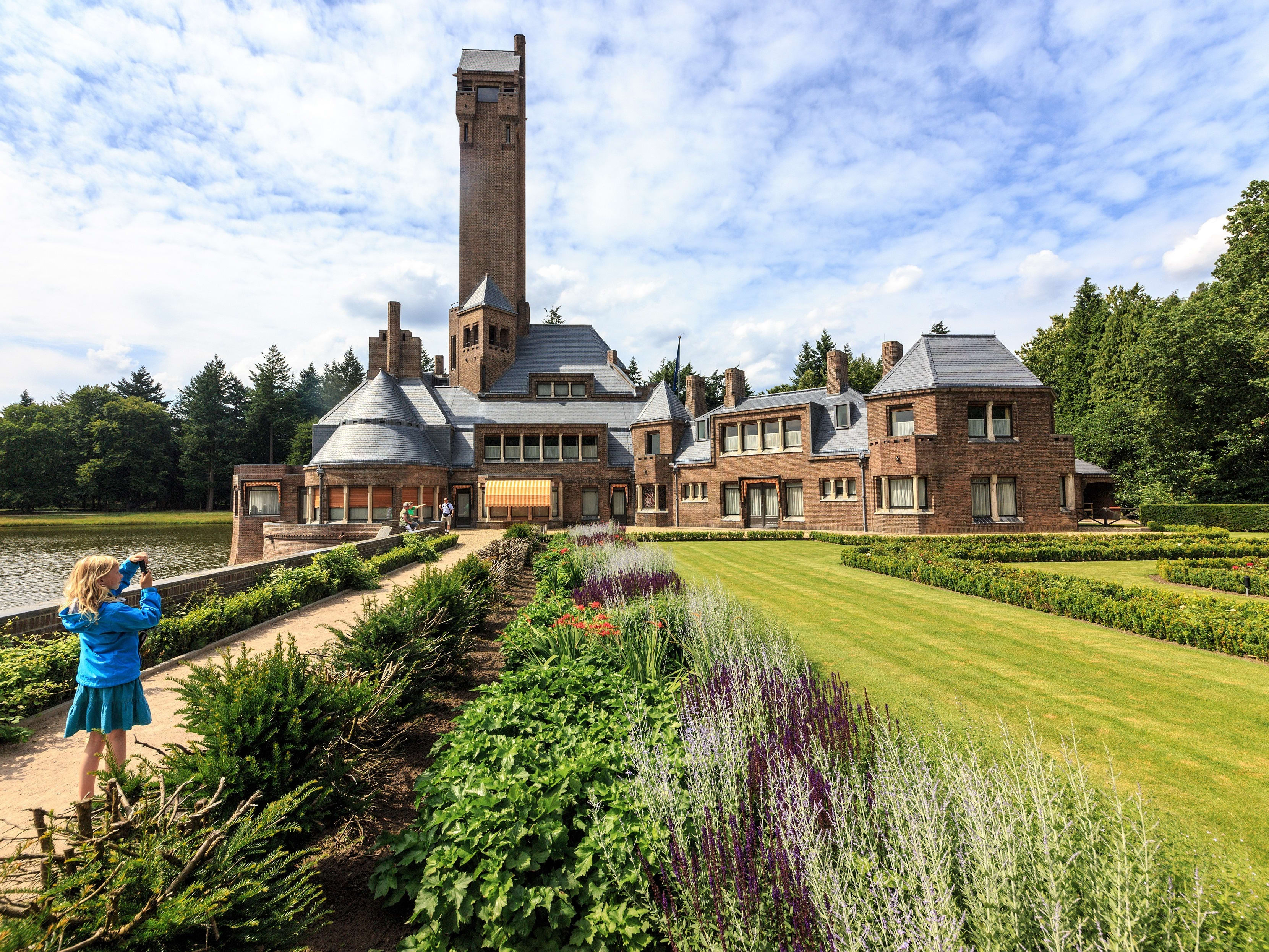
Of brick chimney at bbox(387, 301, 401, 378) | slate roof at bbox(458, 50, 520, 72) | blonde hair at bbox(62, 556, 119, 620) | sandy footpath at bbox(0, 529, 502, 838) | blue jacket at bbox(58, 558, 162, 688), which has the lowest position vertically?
sandy footpath at bbox(0, 529, 502, 838)

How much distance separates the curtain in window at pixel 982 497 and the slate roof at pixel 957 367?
4994mm

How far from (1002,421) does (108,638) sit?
112ft

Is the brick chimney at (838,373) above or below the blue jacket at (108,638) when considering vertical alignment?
above

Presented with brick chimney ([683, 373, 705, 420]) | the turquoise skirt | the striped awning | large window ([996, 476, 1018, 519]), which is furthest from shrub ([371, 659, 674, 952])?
brick chimney ([683, 373, 705, 420])

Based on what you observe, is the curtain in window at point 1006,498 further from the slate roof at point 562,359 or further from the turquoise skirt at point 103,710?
the turquoise skirt at point 103,710

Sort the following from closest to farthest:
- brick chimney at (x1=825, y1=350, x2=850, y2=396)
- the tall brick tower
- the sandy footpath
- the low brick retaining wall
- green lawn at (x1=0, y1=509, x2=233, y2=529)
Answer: the sandy footpath < the low brick retaining wall < brick chimney at (x1=825, y1=350, x2=850, y2=396) < the tall brick tower < green lawn at (x1=0, y1=509, x2=233, y2=529)

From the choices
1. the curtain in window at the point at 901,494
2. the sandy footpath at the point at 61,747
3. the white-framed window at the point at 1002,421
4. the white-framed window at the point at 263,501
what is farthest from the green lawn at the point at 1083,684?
the white-framed window at the point at 263,501

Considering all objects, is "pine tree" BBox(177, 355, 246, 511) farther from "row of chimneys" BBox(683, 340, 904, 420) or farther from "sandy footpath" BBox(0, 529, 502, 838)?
"sandy footpath" BBox(0, 529, 502, 838)

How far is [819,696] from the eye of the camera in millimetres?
4844

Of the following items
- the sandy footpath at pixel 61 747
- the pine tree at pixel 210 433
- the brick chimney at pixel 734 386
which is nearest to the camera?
the sandy footpath at pixel 61 747

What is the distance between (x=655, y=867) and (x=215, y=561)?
4555 cm

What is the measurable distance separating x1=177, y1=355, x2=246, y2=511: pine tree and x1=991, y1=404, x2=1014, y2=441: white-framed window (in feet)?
276

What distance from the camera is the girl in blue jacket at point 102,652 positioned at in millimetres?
4762

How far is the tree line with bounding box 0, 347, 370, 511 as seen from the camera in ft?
228
